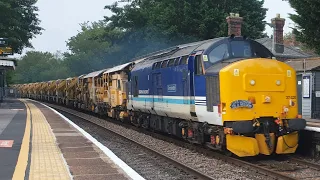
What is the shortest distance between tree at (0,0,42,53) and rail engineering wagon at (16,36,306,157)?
2839 centimetres

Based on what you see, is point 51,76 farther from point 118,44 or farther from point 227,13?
point 227,13

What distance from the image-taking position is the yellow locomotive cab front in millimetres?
9727

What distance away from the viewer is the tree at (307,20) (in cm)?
1781

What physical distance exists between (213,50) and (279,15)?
18128mm

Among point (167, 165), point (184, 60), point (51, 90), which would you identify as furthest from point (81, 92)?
point (167, 165)

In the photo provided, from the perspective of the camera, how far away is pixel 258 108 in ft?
32.4

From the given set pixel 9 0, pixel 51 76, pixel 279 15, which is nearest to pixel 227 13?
pixel 279 15

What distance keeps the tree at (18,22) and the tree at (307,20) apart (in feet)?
A: 84.8

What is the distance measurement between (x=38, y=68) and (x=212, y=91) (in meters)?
117

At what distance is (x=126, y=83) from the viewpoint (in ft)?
67.3

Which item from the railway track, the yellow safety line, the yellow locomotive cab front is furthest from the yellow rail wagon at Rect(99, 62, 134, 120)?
the yellow locomotive cab front

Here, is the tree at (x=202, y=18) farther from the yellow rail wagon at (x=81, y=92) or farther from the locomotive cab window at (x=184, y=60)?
the locomotive cab window at (x=184, y=60)

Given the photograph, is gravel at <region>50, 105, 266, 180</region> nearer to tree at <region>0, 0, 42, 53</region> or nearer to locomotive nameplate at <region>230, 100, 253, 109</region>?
locomotive nameplate at <region>230, 100, 253, 109</region>

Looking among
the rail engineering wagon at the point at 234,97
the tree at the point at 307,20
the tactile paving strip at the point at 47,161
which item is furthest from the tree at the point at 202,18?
the tactile paving strip at the point at 47,161
